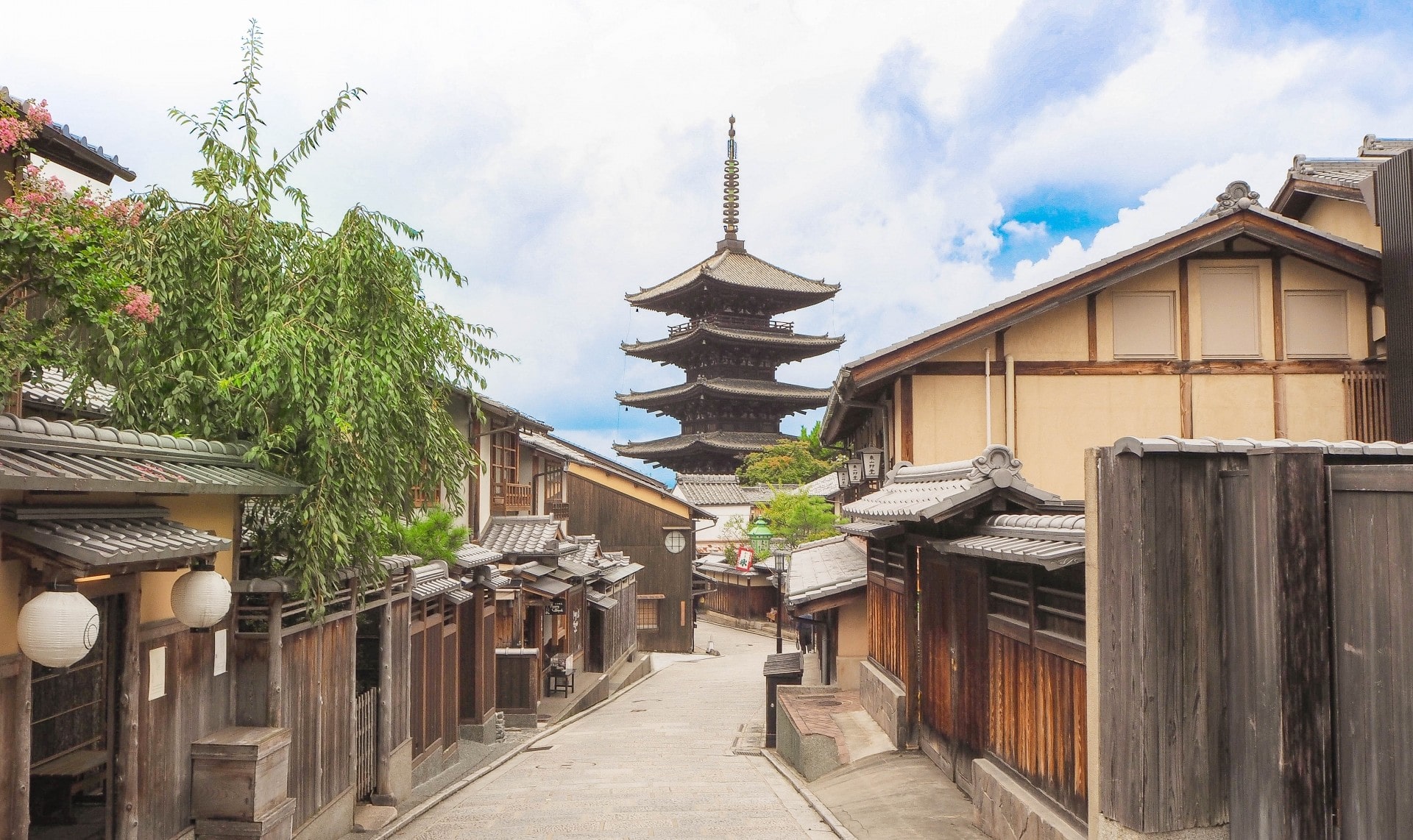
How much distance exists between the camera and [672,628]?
41438 millimetres

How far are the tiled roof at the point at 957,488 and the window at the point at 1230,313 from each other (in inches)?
233

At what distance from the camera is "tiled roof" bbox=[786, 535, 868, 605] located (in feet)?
59.7

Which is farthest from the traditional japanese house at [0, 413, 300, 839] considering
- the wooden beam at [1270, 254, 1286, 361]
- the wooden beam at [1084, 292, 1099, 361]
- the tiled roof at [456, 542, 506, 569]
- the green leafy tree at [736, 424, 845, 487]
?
the green leafy tree at [736, 424, 845, 487]

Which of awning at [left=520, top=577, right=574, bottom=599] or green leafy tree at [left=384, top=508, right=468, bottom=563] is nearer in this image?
green leafy tree at [left=384, top=508, right=468, bottom=563]

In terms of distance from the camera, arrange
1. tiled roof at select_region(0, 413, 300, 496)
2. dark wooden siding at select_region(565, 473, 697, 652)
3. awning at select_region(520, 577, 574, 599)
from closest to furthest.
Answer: tiled roof at select_region(0, 413, 300, 496) → awning at select_region(520, 577, 574, 599) → dark wooden siding at select_region(565, 473, 697, 652)

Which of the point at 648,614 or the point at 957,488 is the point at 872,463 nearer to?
the point at 957,488

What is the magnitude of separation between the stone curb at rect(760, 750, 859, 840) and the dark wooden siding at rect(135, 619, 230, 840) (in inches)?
245

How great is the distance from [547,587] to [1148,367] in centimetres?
1468

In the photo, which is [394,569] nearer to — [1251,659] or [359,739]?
[359,739]

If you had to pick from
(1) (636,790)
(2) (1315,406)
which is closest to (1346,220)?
(2) (1315,406)

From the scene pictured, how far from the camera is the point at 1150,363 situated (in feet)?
50.9

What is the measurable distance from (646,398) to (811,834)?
4912 centimetres

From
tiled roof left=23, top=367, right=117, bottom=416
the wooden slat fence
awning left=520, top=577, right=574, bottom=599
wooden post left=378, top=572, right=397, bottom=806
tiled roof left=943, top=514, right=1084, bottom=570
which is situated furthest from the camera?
awning left=520, top=577, right=574, bottom=599

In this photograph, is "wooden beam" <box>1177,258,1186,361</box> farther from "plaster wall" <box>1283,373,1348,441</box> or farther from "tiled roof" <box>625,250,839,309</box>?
"tiled roof" <box>625,250,839,309</box>
